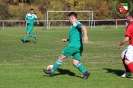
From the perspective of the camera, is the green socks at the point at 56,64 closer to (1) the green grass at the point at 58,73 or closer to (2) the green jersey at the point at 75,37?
(1) the green grass at the point at 58,73

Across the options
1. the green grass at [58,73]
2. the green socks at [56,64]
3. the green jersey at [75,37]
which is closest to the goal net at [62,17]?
the green grass at [58,73]

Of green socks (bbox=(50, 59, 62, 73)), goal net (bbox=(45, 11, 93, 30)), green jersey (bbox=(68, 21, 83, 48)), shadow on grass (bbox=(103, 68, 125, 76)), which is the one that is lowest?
goal net (bbox=(45, 11, 93, 30))

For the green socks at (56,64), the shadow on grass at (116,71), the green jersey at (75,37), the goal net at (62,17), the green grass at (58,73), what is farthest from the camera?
the goal net at (62,17)

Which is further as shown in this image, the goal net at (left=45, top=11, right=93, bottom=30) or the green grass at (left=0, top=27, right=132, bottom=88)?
the goal net at (left=45, top=11, right=93, bottom=30)

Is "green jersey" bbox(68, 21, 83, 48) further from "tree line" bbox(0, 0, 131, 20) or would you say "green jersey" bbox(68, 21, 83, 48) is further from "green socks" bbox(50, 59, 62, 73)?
"tree line" bbox(0, 0, 131, 20)

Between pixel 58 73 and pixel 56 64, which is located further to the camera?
pixel 58 73

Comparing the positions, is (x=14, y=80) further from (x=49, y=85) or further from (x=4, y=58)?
(x=4, y=58)

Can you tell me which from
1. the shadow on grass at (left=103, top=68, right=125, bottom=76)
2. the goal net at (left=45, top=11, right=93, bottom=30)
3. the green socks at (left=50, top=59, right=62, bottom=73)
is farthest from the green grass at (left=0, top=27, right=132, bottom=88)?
the goal net at (left=45, top=11, right=93, bottom=30)

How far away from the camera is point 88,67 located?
13547mm

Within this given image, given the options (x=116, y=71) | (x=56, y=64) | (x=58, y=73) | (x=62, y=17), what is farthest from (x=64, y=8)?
(x=56, y=64)

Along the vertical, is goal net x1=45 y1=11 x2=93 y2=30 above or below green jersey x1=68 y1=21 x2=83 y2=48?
below

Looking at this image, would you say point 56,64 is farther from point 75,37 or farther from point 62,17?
point 62,17

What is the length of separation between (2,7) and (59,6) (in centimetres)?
857

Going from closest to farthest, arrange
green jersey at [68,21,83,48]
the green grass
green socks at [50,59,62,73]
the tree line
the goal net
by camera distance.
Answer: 1. the green grass
2. green jersey at [68,21,83,48]
3. green socks at [50,59,62,73]
4. the goal net
5. the tree line
